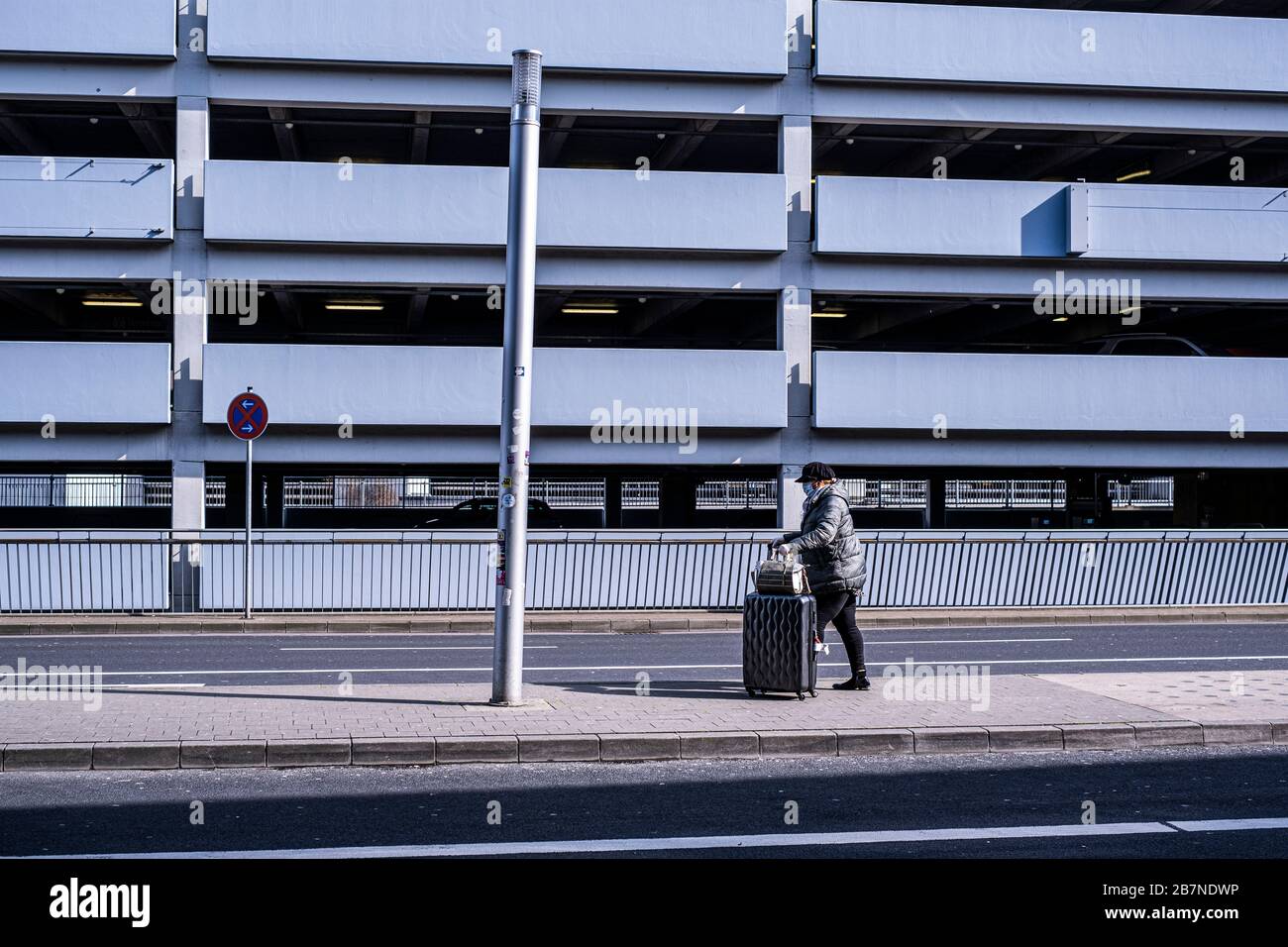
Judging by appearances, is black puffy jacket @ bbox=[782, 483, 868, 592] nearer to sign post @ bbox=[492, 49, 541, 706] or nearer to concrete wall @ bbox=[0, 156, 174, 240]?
sign post @ bbox=[492, 49, 541, 706]

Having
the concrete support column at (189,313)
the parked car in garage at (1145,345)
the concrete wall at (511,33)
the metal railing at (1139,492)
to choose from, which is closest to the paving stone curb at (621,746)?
the concrete support column at (189,313)

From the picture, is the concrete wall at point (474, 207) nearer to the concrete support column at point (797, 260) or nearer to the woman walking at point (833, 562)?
the concrete support column at point (797, 260)

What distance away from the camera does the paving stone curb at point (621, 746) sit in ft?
26.9

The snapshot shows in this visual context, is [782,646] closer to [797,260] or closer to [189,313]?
[797,260]

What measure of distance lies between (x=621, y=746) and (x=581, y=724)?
61cm

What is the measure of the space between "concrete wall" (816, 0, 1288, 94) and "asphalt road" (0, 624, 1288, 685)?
11.4 metres

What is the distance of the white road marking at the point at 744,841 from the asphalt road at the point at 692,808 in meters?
0.02

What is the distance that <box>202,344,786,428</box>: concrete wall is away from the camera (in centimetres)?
2359

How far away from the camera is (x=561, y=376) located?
2427cm

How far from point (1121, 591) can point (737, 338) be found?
49.9ft

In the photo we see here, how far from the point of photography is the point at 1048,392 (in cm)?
2580

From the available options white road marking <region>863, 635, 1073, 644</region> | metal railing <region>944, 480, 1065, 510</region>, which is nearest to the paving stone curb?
white road marking <region>863, 635, 1073, 644</region>

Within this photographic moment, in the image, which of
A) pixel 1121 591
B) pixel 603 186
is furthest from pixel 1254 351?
pixel 603 186

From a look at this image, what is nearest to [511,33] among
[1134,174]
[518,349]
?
[1134,174]
